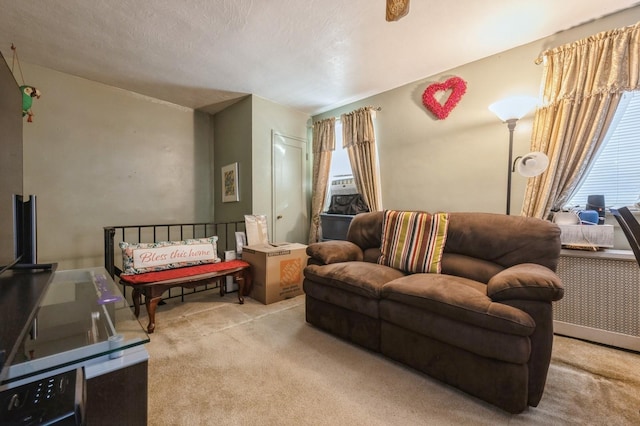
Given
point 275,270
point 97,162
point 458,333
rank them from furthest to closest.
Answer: point 97,162
point 275,270
point 458,333

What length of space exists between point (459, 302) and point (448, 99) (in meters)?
2.27

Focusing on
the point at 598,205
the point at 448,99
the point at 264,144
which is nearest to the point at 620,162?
the point at 598,205

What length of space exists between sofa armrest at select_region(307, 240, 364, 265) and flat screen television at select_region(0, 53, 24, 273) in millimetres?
1806

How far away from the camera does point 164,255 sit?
2525 millimetres

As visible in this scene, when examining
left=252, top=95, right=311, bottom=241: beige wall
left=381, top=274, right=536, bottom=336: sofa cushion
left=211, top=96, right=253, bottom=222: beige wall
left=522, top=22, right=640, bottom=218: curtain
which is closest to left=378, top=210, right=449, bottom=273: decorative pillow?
left=381, top=274, right=536, bottom=336: sofa cushion

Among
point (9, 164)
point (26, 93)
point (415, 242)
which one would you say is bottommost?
point (415, 242)

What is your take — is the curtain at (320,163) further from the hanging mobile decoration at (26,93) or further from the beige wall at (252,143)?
the hanging mobile decoration at (26,93)

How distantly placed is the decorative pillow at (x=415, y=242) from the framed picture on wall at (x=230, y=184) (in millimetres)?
2345

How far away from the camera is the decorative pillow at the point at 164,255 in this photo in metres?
2.36

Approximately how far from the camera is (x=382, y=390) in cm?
145

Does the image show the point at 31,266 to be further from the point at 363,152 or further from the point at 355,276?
the point at 363,152

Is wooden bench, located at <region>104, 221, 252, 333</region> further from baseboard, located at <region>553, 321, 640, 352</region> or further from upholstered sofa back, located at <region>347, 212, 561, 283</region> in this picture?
baseboard, located at <region>553, 321, 640, 352</region>

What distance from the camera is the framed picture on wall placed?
12.2 feet

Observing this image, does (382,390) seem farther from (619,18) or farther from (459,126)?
(619,18)
